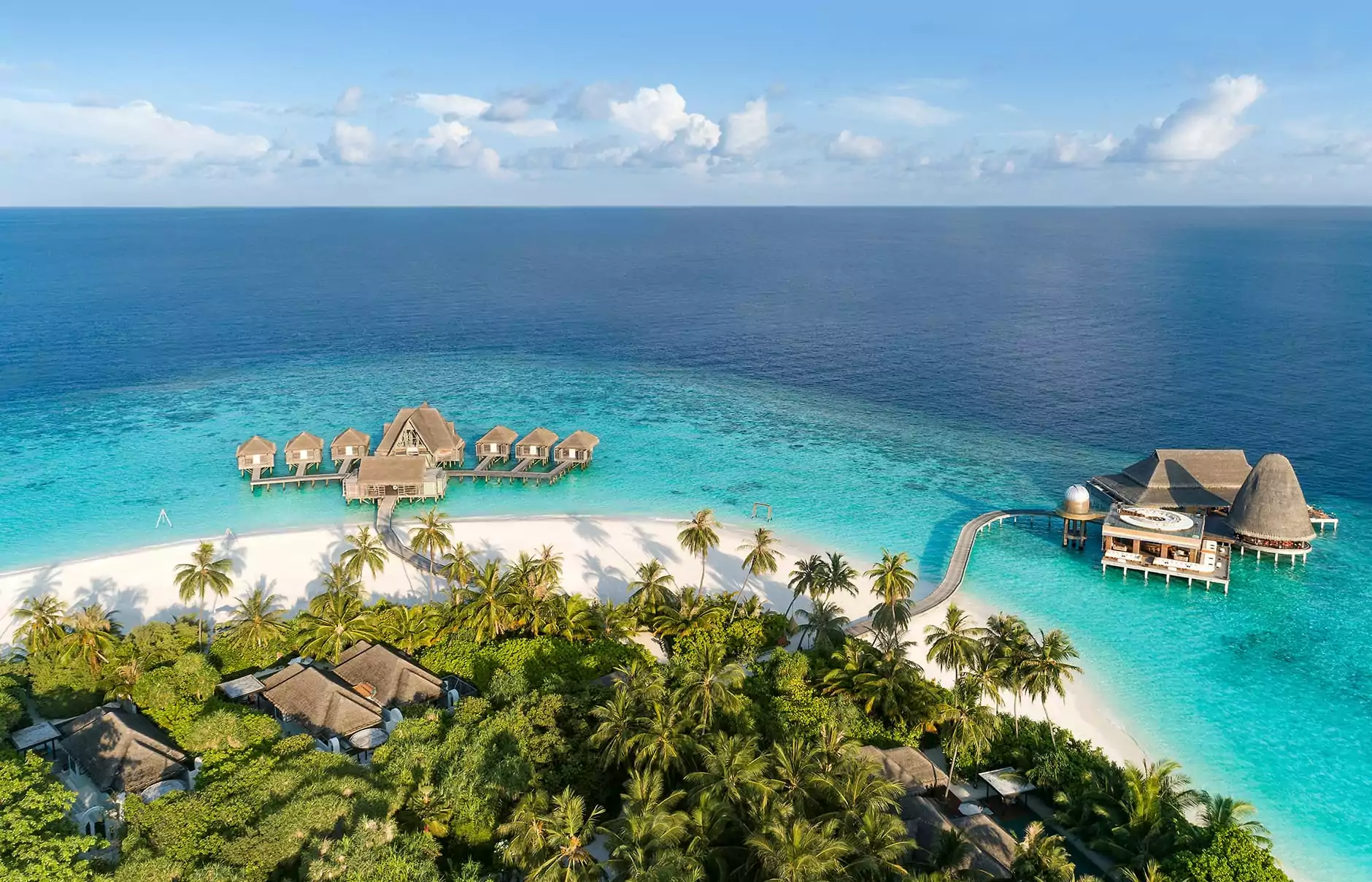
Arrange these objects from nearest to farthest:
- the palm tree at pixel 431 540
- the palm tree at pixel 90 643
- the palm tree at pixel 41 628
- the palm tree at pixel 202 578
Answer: the palm tree at pixel 90 643 → the palm tree at pixel 41 628 → the palm tree at pixel 202 578 → the palm tree at pixel 431 540

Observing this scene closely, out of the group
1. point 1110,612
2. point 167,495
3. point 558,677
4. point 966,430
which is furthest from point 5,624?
point 966,430

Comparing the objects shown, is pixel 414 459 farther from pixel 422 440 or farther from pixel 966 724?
pixel 966 724

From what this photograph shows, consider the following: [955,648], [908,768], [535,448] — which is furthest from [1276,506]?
[535,448]

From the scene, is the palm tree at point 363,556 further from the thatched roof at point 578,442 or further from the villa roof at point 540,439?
the thatched roof at point 578,442

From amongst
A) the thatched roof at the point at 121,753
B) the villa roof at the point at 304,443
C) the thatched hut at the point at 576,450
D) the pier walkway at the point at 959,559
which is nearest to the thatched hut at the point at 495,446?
the thatched hut at the point at 576,450

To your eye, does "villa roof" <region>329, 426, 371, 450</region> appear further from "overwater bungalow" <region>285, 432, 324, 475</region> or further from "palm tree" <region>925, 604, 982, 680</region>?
"palm tree" <region>925, 604, 982, 680</region>
